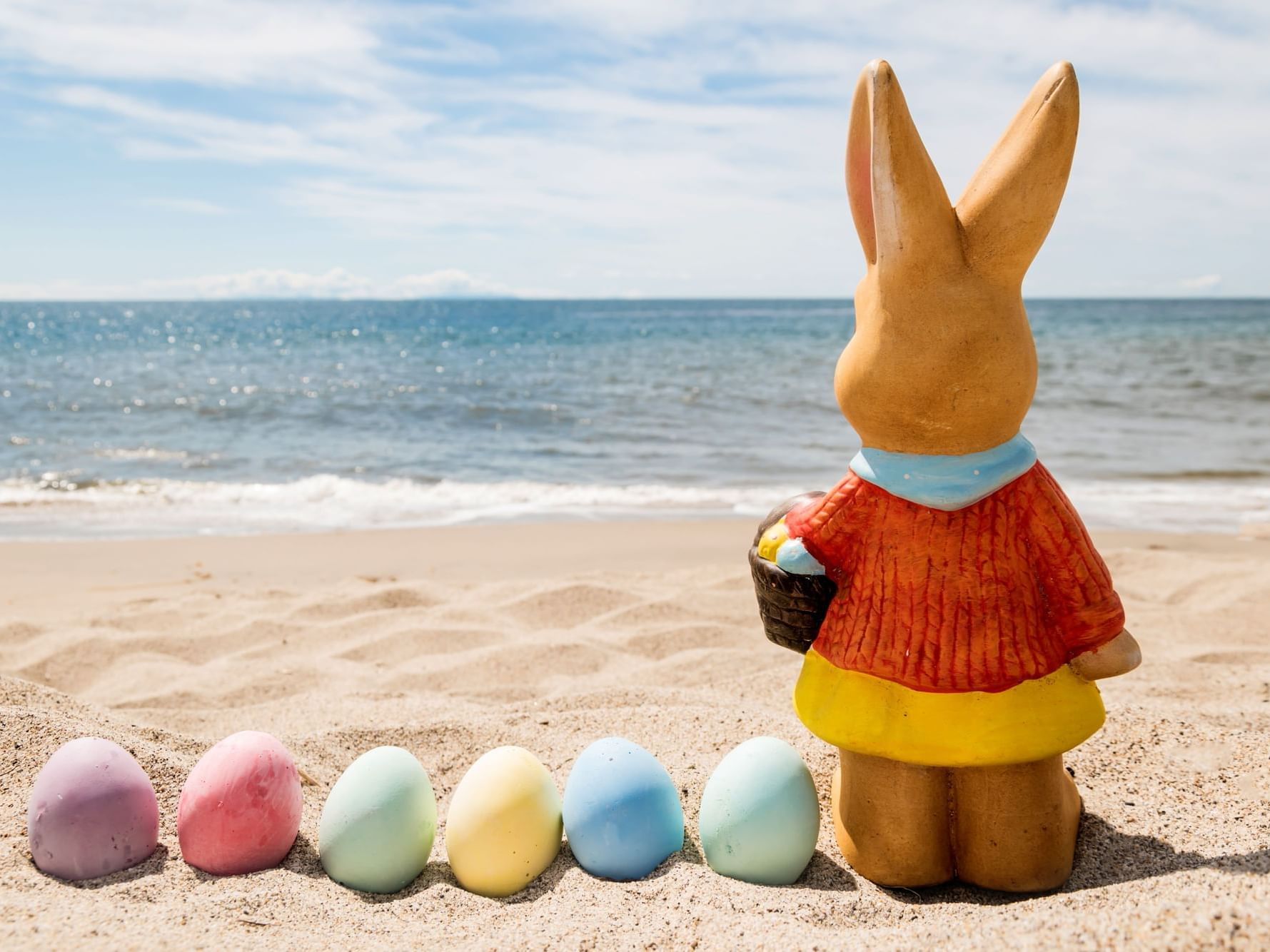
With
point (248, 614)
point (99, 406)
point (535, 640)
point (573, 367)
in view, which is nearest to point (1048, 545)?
point (535, 640)

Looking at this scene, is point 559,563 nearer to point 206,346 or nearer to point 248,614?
point 248,614

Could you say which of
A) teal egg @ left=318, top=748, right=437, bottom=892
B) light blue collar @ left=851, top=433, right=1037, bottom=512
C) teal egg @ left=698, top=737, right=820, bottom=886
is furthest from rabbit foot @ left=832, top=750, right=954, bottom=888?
teal egg @ left=318, top=748, right=437, bottom=892

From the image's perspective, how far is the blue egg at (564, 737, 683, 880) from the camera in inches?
91.0

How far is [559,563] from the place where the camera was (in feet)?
20.4

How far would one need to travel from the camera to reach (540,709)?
3.55m

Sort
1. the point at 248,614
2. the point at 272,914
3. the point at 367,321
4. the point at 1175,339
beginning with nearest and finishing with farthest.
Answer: the point at 272,914 → the point at 248,614 → the point at 1175,339 → the point at 367,321

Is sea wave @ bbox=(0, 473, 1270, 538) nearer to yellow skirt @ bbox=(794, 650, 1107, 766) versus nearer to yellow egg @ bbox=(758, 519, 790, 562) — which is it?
yellow egg @ bbox=(758, 519, 790, 562)

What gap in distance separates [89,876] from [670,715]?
170cm

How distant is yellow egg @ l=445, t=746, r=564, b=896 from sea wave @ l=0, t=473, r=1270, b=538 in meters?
5.26

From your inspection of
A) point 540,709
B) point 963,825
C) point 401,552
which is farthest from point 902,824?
point 401,552

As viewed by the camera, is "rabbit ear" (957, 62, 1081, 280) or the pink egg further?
the pink egg

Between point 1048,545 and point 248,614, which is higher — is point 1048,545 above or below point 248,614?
above

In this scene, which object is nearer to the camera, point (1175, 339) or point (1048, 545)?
point (1048, 545)

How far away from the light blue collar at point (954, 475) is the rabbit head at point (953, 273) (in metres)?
0.02
